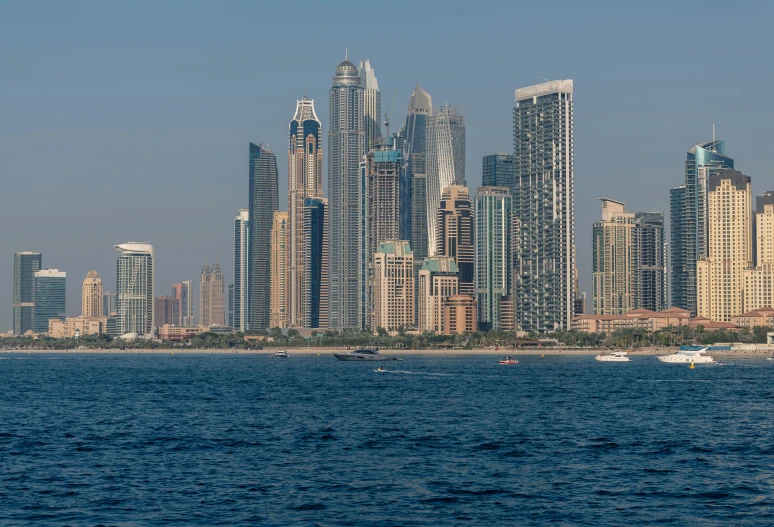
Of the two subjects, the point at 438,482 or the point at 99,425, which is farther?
the point at 99,425

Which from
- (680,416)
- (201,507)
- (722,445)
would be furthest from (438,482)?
(680,416)

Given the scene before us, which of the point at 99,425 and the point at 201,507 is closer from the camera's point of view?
the point at 201,507

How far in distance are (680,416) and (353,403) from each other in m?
35.2

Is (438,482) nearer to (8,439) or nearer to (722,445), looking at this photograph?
(722,445)

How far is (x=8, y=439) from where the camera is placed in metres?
87.6

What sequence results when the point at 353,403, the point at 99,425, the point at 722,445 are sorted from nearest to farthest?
the point at 722,445 → the point at 99,425 → the point at 353,403

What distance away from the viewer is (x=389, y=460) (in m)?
73.8

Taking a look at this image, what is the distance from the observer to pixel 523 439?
8506 cm

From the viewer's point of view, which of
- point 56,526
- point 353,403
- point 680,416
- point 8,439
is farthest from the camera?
point 353,403

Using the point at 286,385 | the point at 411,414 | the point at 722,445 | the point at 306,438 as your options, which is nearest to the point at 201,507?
the point at 306,438

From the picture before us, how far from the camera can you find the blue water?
5653 centimetres

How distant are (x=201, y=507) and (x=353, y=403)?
214ft

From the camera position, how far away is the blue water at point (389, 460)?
2226 inches

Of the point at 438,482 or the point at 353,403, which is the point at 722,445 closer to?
the point at 438,482
